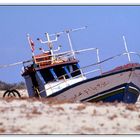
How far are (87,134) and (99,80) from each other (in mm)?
1530

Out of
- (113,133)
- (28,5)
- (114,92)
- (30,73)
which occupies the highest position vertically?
(28,5)

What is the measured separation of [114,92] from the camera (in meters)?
9.19

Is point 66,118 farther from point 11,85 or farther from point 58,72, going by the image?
point 58,72

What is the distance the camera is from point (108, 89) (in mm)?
9180

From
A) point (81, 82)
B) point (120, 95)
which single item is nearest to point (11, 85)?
point (81, 82)

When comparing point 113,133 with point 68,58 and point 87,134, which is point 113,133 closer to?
point 87,134

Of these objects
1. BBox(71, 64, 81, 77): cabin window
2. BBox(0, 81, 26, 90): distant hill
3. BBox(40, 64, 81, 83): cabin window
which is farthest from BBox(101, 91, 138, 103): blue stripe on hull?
BBox(0, 81, 26, 90): distant hill

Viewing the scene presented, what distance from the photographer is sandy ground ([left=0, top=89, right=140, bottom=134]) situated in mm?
7836

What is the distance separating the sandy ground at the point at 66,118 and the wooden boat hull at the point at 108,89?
26 cm

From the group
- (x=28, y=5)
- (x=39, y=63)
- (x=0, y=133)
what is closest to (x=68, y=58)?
(x=39, y=63)

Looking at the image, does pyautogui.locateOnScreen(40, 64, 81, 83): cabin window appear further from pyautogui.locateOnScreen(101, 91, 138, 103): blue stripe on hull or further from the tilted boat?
pyautogui.locateOnScreen(101, 91, 138, 103): blue stripe on hull

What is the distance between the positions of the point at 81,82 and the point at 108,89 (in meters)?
0.41

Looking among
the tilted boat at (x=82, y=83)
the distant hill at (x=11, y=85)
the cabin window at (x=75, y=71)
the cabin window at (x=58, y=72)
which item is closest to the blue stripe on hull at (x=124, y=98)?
the tilted boat at (x=82, y=83)

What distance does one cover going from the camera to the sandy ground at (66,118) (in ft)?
25.7
